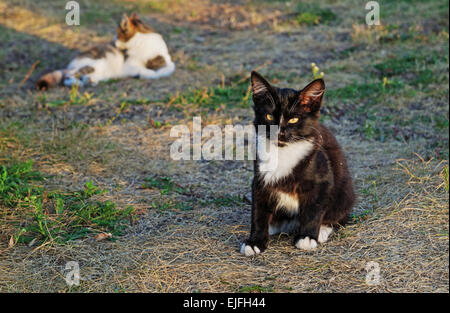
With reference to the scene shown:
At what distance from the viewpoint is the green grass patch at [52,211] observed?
142 inches

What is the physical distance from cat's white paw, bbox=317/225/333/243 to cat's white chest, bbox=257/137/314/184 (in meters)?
0.59

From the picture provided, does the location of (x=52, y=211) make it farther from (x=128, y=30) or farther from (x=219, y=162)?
(x=128, y=30)

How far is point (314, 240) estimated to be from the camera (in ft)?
11.2

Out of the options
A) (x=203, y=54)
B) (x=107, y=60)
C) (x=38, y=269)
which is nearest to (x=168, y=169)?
(x=38, y=269)

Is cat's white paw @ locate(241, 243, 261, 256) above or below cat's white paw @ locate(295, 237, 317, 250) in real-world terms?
below

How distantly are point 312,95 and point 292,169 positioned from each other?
1.73 ft

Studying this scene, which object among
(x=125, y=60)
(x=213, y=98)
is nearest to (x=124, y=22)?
(x=125, y=60)

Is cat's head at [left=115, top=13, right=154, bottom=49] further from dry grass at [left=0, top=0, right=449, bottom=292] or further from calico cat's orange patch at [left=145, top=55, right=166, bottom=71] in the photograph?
dry grass at [left=0, top=0, right=449, bottom=292]

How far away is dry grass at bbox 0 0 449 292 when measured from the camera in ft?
10.5

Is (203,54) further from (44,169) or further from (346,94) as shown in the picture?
(44,169)

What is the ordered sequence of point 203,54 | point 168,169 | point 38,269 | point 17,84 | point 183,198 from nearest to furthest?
point 38,269, point 183,198, point 168,169, point 17,84, point 203,54

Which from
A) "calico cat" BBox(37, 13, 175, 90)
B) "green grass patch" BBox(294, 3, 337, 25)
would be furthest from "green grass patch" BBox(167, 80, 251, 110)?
"green grass patch" BBox(294, 3, 337, 25)

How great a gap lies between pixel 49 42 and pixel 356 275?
8.02m

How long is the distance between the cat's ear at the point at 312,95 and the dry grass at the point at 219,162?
40.1 inches
